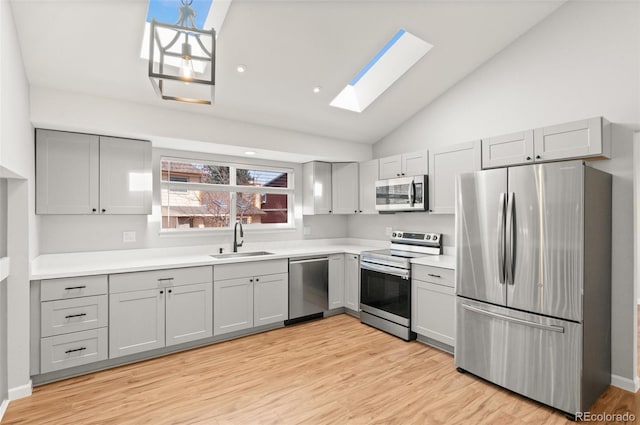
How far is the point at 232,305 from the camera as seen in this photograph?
3.60 metres

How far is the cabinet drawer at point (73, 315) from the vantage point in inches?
106

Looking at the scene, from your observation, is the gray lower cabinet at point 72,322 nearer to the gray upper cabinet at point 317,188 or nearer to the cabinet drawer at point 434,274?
the gray upper cabinet at point 317,188

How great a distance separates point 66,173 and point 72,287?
109cm

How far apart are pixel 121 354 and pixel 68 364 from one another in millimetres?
389

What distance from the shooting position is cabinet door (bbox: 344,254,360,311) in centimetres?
432

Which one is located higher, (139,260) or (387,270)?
(139,260)

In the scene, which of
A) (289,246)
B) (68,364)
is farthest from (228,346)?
(289,246)

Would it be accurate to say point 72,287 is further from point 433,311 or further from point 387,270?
point 433,311

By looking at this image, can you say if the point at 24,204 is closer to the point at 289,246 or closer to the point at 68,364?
the point at 68,364

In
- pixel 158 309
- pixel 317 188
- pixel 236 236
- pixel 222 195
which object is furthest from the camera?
pixel 317 188

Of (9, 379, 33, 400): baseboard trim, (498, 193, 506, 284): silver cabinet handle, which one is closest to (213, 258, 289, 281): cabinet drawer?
(9, 379, 33, 400): baseboard trim

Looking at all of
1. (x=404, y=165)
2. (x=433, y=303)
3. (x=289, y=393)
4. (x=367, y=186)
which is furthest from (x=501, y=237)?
(x=367, y=186)

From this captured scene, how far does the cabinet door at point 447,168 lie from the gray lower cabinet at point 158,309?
2.69m

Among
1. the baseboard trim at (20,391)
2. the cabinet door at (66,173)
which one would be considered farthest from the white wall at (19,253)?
the cabinet door at (66,173)
